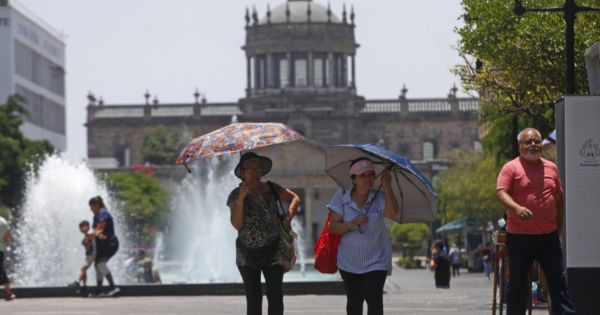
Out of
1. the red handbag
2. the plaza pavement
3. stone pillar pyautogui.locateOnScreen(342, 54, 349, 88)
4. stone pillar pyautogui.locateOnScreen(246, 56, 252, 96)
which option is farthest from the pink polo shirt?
stone pillar pyautogui.locateOnScreen(342, 54, 349, 88)

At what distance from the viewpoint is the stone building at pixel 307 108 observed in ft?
447

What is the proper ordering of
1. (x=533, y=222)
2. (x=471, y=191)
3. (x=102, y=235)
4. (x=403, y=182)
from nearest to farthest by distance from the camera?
(x=533, y=222), (x=403, y=182), (x=102, y=235), (x=471, y=191)

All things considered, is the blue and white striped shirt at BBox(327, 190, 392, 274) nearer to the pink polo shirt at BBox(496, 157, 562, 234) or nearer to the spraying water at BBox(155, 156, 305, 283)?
the pink polo shirt at BBox(496, 157, 562, 234)

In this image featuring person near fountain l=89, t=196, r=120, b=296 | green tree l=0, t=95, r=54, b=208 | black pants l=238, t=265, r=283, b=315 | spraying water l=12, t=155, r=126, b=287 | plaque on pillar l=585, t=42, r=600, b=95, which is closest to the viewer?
black pants l=238, t=265, r=283, b=315

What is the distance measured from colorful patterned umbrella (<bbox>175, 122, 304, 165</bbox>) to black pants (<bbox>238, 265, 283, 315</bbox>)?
1234 millimetres

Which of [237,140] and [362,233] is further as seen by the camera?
[237,140]

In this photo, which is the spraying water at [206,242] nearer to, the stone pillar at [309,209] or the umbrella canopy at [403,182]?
the stone pillar at [309,209]

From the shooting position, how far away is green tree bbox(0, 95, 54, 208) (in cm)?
7906

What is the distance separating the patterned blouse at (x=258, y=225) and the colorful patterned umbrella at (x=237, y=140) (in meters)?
0.70

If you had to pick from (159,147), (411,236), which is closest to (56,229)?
(411,236)

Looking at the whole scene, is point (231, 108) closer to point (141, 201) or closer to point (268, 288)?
point (141, 201)

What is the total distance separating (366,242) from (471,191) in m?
64.8

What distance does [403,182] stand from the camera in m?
16.7

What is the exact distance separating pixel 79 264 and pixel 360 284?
1066 inches
